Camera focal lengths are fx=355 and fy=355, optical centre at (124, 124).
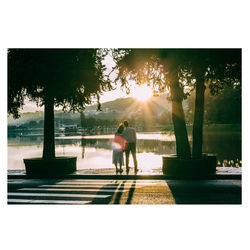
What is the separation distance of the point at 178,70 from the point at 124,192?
23.2ft

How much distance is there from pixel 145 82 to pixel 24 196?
28.3 ft

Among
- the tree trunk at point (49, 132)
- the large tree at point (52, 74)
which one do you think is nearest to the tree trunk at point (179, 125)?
the large tree at point (52, 74)

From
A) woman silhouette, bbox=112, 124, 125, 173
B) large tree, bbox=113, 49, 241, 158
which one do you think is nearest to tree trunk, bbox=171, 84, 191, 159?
large tree, bbox=113, 49, 241, 158

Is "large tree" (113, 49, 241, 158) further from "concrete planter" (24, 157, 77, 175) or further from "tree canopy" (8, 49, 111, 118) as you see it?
"concrete planter" (24, 157, 77, 175)

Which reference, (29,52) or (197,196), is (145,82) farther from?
(197,196)

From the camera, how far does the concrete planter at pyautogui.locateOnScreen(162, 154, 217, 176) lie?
1392 cm

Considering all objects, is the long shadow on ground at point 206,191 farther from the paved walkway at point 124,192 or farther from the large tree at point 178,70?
the large tree at point 178,70

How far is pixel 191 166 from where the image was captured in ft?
45.8

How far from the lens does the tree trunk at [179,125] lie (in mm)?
15398

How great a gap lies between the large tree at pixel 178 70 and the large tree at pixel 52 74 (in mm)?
1207

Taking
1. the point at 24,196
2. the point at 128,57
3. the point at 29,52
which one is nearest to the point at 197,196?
the point at 24,196

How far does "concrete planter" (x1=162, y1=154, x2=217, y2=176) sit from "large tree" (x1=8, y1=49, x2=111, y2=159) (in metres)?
5.38

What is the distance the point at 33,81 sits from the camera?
51.7 ft

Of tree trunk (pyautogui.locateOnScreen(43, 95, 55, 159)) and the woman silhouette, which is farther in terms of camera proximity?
tree trunk (pyautogui.locateOnScreen(43, 95, 55, 159))
